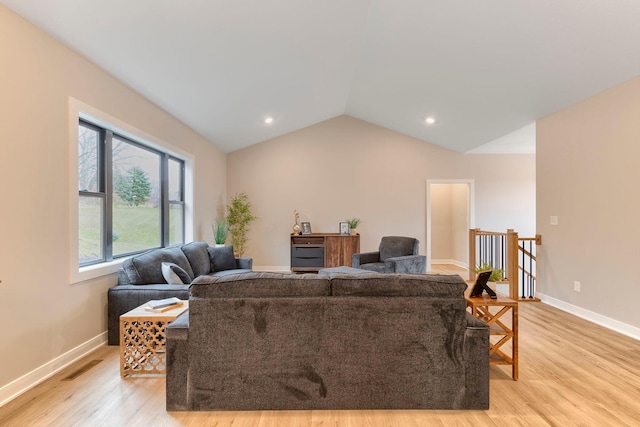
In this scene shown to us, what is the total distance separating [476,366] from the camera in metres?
2.04

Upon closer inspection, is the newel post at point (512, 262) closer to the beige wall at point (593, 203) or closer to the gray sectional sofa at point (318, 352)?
the beige wall at point (593, 203)

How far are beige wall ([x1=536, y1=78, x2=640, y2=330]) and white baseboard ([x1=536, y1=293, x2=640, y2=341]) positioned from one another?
2 centimetres

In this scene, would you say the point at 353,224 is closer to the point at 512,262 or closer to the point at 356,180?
the point at 356,180

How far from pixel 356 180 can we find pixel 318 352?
18.0 feet

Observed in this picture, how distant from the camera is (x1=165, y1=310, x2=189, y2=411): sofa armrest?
2012mm

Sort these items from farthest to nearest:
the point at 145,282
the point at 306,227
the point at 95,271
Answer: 1. the point at 306,227
2. the point at 145,282
3. the point at 95,271

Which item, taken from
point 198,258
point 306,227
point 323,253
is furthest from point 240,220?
point 198,258

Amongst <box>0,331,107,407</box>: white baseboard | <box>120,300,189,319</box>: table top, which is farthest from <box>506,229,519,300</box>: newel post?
<box>0,331,107,407</box>: white baseboard

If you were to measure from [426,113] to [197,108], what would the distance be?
372 centimetres

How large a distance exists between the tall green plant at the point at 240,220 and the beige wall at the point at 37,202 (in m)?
3.80

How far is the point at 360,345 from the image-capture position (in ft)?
6.67

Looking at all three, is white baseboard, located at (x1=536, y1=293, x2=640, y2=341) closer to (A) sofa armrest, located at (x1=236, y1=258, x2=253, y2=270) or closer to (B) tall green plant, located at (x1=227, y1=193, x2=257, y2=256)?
(A) sofa armrest, located at (x1=236, y1=258, x2=253, y2=270)

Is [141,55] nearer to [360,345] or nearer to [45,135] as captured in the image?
[45,135]

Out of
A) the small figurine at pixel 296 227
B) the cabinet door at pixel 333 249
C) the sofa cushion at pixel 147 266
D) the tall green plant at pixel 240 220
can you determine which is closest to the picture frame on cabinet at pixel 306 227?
the small figurine at pixel 296 227
